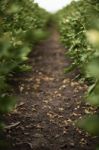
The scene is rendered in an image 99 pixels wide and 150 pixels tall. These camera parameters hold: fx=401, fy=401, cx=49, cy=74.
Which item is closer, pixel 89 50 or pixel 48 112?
pixel 48 112

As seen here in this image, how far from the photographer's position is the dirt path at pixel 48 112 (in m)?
4.14

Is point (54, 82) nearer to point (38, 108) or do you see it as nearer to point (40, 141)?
point (38, 108)

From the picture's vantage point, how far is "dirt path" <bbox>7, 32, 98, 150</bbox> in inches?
163

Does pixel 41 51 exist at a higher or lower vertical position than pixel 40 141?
higher

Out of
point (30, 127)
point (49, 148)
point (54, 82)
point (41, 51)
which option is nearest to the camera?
point (49, 148)

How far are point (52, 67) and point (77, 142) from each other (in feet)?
15.8

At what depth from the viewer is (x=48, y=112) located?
5.28 m

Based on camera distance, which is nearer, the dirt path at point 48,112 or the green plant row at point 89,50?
the green plant row at point 89,50

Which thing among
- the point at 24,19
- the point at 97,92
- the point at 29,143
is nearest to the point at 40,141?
the point at 29,143

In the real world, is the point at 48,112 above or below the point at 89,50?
below

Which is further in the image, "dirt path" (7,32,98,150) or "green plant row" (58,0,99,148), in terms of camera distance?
"dirt path" (7,32,98,150)

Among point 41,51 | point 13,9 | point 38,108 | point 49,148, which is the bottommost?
point 13,9

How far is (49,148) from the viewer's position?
3.97 meters

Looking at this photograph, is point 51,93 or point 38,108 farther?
point 51,93
